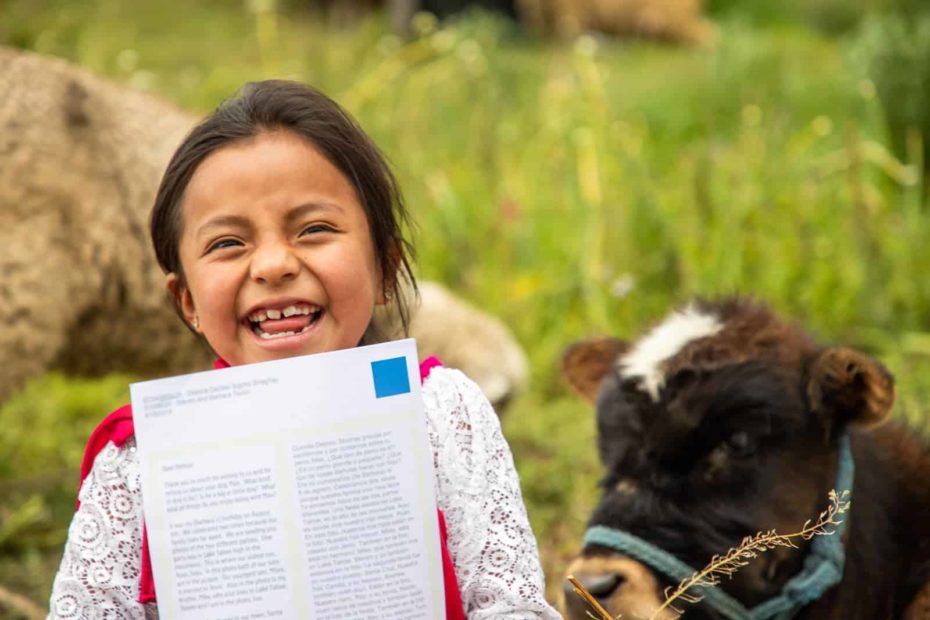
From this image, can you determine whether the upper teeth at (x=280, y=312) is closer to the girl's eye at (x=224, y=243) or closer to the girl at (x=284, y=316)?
the girl at (x=284, y=316)

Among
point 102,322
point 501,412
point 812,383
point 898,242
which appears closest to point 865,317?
point 898,242

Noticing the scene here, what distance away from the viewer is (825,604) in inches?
112

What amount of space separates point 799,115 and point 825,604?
6.16 m

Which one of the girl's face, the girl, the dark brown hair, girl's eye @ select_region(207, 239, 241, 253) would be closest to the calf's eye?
the girl

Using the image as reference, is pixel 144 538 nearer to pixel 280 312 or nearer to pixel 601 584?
pixel 280 312

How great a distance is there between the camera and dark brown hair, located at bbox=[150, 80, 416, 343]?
2.18m

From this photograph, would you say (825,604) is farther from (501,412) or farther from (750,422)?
(501,412)

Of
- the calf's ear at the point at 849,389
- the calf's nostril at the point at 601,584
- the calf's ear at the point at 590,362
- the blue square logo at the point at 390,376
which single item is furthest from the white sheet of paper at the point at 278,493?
the calf's ear at the point at 590,362

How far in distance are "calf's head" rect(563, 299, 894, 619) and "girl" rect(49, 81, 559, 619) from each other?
72 cm

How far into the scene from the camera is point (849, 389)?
2934 mm

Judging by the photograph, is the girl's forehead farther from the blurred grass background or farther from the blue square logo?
the blurred grass background

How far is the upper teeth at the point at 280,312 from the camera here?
211 centimetres

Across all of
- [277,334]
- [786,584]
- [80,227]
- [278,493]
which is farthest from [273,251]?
[80,227]

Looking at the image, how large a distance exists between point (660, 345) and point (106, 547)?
4.97 feet
